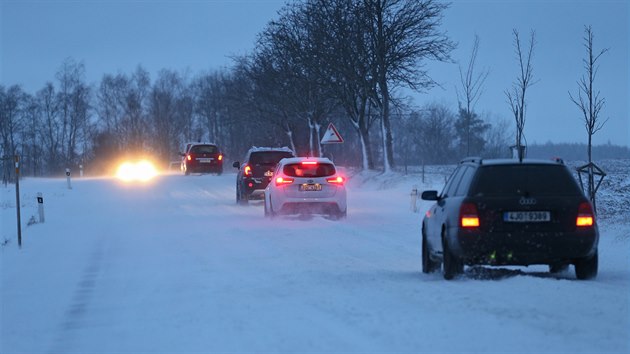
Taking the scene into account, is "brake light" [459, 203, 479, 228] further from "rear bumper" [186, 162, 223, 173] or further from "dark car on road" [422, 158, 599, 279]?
"rear bumper" [186, 162, 223, 173]

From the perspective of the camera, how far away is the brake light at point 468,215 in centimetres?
995

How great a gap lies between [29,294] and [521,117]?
16.7m

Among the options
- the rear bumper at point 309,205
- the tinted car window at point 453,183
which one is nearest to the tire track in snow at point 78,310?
the tinted car window at point 453,183

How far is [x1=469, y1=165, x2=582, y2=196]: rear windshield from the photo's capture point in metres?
10.1

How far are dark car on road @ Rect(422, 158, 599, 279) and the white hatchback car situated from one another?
1005cm

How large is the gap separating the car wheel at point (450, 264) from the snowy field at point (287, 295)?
0.16 m

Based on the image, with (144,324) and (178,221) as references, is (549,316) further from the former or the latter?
(178,221)

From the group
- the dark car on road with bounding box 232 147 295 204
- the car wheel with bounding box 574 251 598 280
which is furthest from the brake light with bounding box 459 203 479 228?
the dark car on road with bounding box 232 147 295 204

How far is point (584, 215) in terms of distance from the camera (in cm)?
991

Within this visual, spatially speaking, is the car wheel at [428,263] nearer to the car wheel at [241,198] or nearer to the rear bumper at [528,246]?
the rear bumper at [528,246]

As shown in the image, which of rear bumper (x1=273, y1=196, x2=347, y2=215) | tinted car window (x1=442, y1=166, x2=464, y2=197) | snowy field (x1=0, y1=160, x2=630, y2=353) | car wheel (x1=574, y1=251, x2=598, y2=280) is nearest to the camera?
snowy field (x1=0, y1=160, x2=630, y2=353)

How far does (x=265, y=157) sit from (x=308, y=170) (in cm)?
592

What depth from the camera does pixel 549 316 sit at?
25.2 ft

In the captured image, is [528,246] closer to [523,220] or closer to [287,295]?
[523,220]
